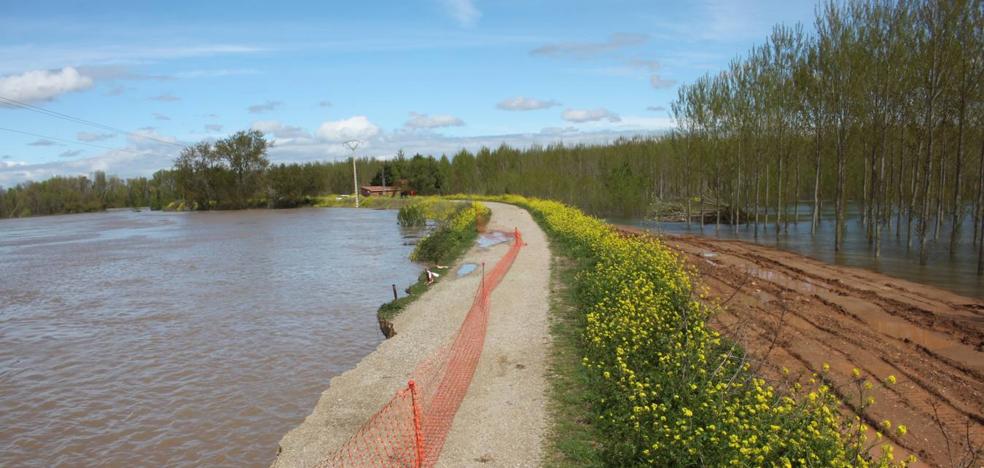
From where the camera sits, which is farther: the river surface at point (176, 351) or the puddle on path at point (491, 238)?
the puddle on path at point (491, 238)

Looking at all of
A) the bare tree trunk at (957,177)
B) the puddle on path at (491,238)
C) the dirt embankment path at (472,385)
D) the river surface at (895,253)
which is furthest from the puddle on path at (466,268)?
the bare tree trunk at (957,177)

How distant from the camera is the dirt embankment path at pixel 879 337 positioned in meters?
7.25

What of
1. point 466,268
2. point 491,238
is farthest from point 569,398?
point 491,238

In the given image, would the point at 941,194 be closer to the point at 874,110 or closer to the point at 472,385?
the point at 874,110

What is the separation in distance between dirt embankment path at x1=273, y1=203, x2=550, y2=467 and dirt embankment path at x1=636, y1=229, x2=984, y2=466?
3.07 meters

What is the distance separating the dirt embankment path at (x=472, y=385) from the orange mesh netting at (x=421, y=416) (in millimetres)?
156

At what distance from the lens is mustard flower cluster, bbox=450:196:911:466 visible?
4875mm

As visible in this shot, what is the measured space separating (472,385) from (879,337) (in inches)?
306

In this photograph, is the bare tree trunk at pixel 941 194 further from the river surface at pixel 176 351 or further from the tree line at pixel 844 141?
the river surface at pixel 176 351

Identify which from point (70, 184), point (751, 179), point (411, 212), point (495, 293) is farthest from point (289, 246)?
point (70, 184)

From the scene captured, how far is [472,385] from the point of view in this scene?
853 centimetres

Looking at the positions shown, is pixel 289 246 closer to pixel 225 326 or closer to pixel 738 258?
pixel 225 326

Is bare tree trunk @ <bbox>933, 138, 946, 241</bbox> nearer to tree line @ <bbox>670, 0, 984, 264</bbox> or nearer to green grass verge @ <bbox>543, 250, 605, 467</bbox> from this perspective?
tree line @ <bbox>670, 0, 984, 264</bbox>

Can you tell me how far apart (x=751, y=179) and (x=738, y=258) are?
17.9m
